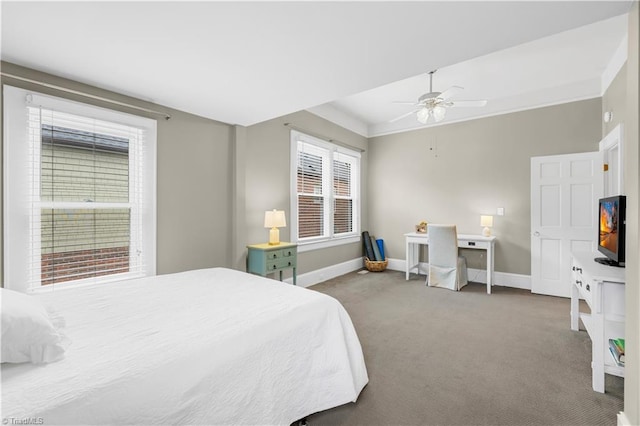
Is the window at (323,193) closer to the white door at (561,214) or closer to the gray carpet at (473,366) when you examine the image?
the gray carpet at (473,366)

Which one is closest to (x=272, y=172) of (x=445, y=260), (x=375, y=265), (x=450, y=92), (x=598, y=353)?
(x=450, y=92)

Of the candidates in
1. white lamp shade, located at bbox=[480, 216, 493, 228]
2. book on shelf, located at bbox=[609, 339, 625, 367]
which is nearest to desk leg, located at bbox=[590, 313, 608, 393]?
book on shelf, located at bbox=[609, 339, 625, 367]

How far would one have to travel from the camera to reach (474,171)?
4758mm

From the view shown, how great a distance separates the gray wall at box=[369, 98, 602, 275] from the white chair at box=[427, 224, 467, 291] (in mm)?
712

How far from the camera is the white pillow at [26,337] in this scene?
1.03 meters

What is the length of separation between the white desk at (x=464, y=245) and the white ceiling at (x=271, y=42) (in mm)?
2505

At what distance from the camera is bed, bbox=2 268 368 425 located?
96 centimetres

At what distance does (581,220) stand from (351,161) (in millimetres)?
3605

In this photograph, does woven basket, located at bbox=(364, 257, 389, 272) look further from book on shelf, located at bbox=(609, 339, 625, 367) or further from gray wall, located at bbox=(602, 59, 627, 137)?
gray wall, located at bbox=(602, 59, 627, 137)

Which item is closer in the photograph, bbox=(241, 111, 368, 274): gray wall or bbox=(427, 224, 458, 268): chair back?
bbox=(241, 111, 368, 274): gray wall

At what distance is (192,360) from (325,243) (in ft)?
12.2

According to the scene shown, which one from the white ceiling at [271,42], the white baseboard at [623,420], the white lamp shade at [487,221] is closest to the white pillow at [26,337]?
the white ceiling at [271,42]

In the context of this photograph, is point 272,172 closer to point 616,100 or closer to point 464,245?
point 464,245

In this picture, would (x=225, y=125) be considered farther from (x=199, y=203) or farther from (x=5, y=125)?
(x=5, y=125)
